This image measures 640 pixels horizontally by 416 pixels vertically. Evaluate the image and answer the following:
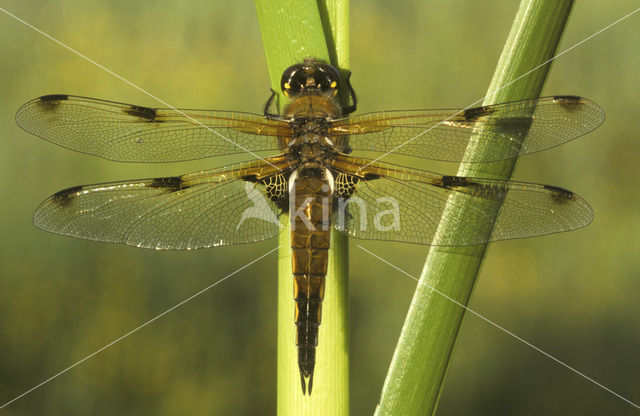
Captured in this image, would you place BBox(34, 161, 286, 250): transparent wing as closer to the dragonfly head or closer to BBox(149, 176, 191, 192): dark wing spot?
BBox(149, 176, 191, 192): dark wing spot

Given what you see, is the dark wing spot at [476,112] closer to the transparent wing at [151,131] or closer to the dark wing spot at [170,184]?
the transparent wing at [151,131]

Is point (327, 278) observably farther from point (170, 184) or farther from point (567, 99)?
point (567, 99)

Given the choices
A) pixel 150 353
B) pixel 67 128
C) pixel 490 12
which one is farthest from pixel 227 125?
pixel 490 12

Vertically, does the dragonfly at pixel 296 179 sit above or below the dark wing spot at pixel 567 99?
below

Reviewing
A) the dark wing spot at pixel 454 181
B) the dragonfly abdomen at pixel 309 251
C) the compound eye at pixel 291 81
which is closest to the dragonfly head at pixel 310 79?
the compound eye at pixel 291 81

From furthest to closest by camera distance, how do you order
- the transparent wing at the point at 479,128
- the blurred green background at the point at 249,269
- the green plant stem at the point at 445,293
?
1. the blurred green background at the point at 249,269
2. the transparent wing at the point at 479,128
3. the green plant stem at the point at 445,293

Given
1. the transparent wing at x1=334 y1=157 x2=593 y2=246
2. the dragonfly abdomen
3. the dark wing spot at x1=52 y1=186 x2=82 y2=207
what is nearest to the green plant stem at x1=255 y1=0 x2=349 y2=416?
the dragonfly abdomen

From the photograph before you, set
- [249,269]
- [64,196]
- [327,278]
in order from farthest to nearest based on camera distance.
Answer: [249,269] → [64,196] → [327,278]

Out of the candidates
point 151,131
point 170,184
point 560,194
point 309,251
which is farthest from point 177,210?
point 560,194
